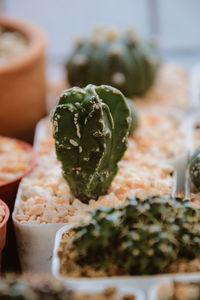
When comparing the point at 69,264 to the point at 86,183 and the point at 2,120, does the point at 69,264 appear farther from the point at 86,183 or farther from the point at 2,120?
the point at 2,120

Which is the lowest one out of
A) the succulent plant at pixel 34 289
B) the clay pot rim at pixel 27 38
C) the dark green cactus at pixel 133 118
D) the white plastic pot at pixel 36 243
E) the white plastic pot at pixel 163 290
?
the white plastic pot at pixel 36 243

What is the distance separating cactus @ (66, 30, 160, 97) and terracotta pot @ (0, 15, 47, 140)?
7.5 inches

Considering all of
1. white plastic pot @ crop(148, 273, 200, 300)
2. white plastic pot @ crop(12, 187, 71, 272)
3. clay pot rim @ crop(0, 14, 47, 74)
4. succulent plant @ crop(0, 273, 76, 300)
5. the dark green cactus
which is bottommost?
white plastic pot @ crop(12, 187, 71, 272)

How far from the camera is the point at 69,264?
1.18m

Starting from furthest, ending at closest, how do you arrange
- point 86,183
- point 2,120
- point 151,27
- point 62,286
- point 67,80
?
point 151,27
point 67,80
point 2,120
point 86,183
point 62,286

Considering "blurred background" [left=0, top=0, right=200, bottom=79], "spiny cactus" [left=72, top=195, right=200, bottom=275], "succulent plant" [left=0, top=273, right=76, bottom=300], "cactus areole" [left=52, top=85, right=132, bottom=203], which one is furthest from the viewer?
"blurred background" [left=0, top=0, right=200, bottom=79]

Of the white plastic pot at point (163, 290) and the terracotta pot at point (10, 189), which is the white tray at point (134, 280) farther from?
the terracotta pot at point (10, 189)

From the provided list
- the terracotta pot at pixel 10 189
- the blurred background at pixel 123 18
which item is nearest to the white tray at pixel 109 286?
the terracotta pot at pixel 10 189

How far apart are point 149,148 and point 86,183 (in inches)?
19.8

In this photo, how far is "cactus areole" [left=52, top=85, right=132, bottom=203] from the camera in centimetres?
136

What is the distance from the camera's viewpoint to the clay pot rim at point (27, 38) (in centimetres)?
212

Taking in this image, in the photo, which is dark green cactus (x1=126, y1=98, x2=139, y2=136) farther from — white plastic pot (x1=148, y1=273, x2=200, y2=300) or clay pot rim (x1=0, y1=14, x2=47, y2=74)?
white plastic pot (x1=148, y1=273, x2=200, y2=300)

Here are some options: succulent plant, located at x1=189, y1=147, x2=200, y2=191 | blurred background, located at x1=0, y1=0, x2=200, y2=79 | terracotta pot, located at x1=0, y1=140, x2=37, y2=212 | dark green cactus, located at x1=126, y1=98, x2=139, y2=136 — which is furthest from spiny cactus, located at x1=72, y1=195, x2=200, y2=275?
blurred background, located at x1=0, y1=0, x2=200, y2=79

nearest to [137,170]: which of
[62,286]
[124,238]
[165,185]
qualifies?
[165,185]
